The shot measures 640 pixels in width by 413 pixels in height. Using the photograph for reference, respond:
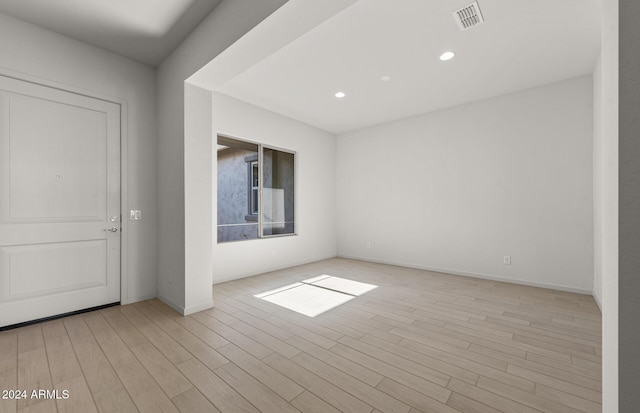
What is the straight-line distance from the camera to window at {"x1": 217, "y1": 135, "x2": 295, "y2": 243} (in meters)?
4.75

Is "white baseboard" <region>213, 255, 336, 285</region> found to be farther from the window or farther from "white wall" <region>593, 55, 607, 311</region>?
"white wall" <region>593, 55, 607, 311</region>

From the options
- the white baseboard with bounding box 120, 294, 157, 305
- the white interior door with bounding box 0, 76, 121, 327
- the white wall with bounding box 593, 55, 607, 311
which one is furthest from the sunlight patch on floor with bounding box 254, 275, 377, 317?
the white wall with bounding box 593, 55, 607, 311

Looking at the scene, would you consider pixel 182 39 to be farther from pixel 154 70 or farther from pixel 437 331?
pixel 437 331

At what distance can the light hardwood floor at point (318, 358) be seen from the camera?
5.49 ft

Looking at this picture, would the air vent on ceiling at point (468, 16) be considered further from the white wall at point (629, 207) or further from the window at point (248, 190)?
the window at point (248, 190)

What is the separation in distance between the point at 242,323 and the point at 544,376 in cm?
254

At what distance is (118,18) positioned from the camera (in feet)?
8.60

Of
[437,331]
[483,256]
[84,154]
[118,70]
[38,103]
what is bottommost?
[437,331]

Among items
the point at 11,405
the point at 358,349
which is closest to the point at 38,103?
the point at 11,405

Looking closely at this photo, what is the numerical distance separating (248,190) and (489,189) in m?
4.18

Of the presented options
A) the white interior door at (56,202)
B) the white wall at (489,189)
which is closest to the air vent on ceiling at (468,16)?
the white wall at (489,189)

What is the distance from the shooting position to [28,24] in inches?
106

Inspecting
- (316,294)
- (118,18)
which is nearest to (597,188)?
(316,294)

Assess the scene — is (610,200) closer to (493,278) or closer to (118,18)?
(118,18)
